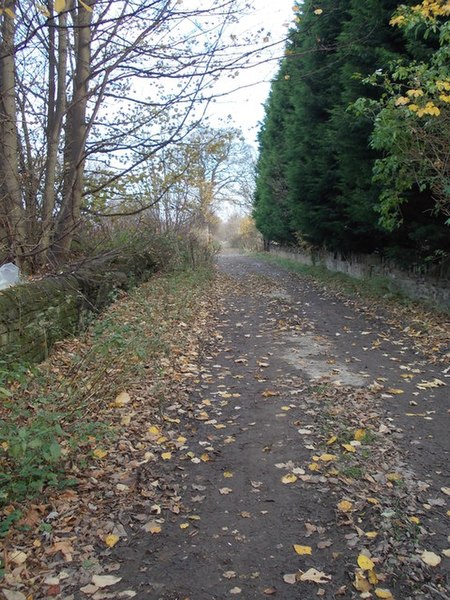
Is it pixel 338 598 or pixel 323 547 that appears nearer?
pixel 338 598

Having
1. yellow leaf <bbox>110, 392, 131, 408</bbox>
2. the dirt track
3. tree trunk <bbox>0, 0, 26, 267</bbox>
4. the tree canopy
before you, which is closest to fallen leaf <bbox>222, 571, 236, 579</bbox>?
the dirt track

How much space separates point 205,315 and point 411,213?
4969mm

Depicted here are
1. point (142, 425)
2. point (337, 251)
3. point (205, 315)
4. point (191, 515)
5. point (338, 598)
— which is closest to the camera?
point (338, 598)

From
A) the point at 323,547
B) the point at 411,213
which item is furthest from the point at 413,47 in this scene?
the point at 323,547

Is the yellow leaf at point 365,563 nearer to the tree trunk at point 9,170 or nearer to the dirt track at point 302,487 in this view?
the dirt track at point 302,487

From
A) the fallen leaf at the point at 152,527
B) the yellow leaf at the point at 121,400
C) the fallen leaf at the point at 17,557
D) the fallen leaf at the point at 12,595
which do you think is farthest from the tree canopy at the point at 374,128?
the fallen leaf at the point at 12,595

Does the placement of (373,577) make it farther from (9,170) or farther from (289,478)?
(9,170)

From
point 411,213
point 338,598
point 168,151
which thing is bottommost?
point 338,598

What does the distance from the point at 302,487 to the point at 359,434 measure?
42.3 inches

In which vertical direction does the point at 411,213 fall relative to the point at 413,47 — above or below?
below

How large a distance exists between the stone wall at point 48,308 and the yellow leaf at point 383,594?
3982 mm

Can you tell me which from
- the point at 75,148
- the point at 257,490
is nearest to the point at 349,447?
the point at 257,490

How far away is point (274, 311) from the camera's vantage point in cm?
1159

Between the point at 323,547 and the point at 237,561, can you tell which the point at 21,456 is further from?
the point at 323,547
